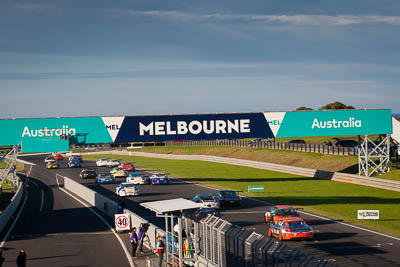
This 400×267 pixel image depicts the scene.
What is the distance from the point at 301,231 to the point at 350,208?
13.0 meters

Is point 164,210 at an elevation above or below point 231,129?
below

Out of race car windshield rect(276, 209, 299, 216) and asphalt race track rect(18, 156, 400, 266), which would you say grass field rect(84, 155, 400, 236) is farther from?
race car windshield rect(276, 209, 299, 216)

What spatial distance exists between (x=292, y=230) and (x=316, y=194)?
2158cm

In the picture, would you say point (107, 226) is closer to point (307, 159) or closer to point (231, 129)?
point (231, 129)

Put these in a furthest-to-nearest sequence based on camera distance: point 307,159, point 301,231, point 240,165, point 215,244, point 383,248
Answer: point 240,165
point 307,159
point 301,231
point 383,248
point 215,244

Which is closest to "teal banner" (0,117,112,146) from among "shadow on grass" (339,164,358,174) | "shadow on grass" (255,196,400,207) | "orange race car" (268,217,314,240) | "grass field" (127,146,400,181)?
"shadow on grass" (255,196,400,207)

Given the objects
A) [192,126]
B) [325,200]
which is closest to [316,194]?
[325,200]

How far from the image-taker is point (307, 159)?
74375mm

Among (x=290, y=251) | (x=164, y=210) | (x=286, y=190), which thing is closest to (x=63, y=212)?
(x=286, y=190)

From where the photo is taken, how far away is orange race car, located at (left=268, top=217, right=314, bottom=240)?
88.1 feet

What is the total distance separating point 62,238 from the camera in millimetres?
30719

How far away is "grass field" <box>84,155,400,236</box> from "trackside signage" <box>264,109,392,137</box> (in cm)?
528

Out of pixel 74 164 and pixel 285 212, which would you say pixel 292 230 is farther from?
pixel 74 164

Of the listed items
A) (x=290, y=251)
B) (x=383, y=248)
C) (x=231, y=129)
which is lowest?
(x=383, y=248)
